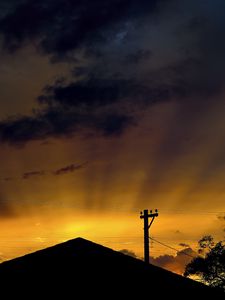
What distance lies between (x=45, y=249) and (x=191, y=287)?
4979 millimetres

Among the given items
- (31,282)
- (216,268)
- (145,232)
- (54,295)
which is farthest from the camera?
(216,268)

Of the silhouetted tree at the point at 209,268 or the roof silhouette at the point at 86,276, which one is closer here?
the roof silhouette at the point at 86,276

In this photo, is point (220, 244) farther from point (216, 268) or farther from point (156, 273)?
point (156, 273)

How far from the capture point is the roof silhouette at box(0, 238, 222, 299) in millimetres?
12297

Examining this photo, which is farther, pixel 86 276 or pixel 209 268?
pixel 209 268

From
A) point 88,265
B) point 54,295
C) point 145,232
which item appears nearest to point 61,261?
point 88,265

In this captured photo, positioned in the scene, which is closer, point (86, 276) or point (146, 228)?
point (86, 276)

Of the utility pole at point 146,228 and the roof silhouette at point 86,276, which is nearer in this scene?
the roof silhouette at point 86,276

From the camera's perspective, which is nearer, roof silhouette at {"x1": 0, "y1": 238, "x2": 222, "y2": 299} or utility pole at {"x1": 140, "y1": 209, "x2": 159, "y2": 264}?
roof silhouette at {"x1": 0, "y1": 238, "x2": 222, "y2": 299}

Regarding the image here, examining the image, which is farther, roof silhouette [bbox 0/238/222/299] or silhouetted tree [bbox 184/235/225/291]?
silhouetted tree [bbox 184/235/225/291]

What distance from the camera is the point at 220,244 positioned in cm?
4416

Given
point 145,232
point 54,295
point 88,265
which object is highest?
point 145,232

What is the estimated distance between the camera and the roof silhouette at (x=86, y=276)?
1230cm

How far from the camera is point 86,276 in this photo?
12.8 metres
